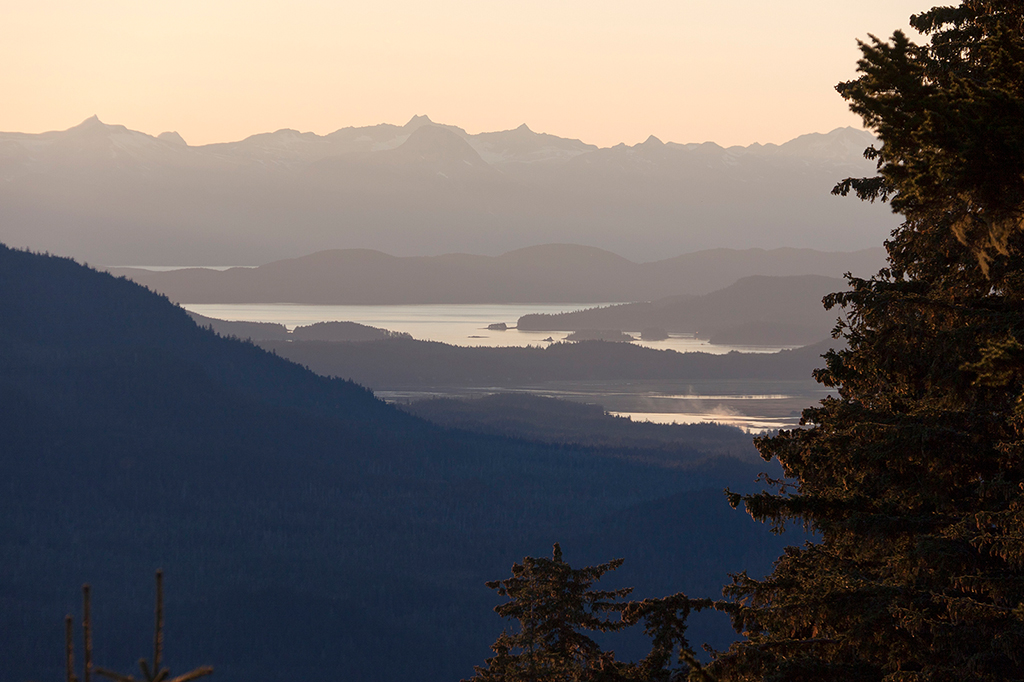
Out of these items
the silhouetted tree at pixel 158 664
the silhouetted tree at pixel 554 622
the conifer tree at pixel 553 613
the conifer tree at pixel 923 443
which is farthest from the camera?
the conifer tree at pixel 553 613

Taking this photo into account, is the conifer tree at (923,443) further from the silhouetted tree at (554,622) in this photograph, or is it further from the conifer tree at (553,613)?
the conifer tree at (553,613)

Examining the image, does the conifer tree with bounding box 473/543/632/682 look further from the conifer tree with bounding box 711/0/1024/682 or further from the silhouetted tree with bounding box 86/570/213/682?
the silhouetted tree with bounding box 86/570/213/682

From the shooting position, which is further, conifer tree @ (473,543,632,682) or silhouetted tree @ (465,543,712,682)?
conifer tree @ (473,543,632,682)

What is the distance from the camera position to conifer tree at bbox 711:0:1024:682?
41.6 feet

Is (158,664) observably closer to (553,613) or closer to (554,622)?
(553,613)

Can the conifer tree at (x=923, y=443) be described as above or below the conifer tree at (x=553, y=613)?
above

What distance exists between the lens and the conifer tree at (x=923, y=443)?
12680 millimetres

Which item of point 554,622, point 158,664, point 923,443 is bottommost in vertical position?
point 554,622

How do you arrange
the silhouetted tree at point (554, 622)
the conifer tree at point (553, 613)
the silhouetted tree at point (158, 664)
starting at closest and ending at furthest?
the silhouetted tree at point (158, 664)
the silhouetted tree at point (554, 622)
the conifer tree at point (553, 613)

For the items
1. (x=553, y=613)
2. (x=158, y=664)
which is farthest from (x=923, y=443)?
(x=553, y=613)

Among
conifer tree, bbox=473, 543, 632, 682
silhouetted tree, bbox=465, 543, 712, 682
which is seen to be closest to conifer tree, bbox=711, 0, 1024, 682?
silhouetted tree, bbox=465, 543, 712, 682

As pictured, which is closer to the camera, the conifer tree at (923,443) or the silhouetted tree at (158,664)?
the silhouetted tree at (158,664)

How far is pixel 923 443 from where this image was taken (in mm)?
16375

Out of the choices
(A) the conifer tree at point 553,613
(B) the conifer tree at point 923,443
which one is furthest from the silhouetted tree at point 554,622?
(B) the conifer tree at point 923,443
